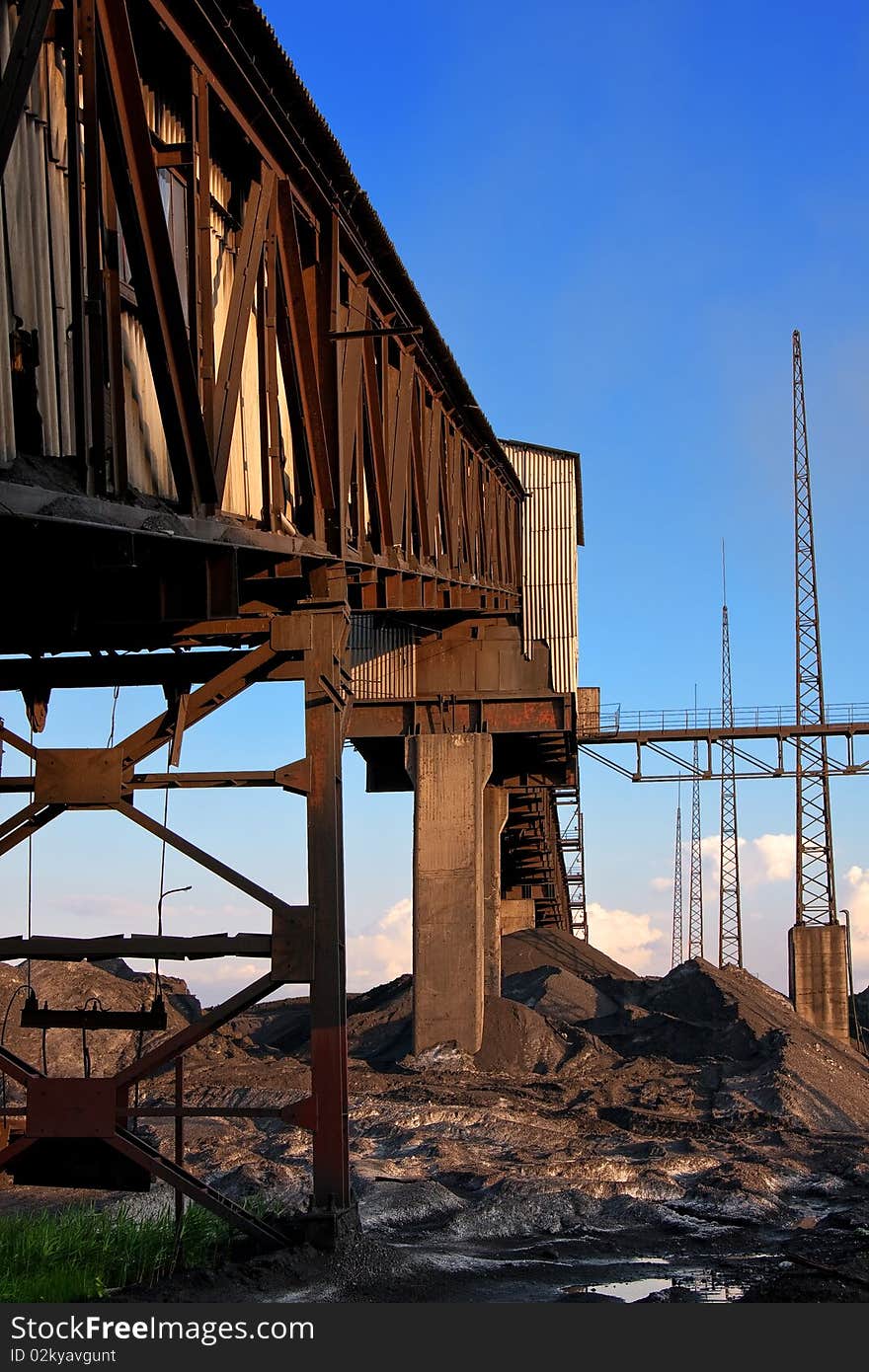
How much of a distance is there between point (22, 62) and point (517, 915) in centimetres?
4047

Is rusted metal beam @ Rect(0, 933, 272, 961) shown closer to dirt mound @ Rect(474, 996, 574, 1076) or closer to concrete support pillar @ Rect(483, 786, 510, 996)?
dirt mound @ Rect(474, 996, 574, 1076)

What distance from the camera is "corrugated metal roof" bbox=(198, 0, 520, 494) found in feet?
31.2

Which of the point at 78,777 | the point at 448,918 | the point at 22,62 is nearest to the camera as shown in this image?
the point at 22,62

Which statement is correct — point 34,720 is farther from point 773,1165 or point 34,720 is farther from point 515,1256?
point 773,1165

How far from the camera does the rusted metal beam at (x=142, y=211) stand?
749 cm

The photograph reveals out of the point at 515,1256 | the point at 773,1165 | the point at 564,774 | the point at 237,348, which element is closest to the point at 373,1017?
the point at 564,774

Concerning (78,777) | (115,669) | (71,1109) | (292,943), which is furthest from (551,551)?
(71,1109)

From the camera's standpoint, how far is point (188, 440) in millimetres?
8500

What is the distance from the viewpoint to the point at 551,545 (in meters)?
33.8

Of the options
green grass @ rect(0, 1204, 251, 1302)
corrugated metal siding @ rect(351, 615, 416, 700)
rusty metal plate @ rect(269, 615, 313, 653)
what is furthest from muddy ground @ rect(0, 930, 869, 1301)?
corrugated metal siding @ rect(351, 615, 416, 700)

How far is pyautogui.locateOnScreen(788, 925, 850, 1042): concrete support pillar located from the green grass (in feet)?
96.5

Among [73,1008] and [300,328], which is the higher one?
[300,328]

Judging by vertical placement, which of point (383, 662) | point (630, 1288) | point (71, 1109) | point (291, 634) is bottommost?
point (630, 1288)

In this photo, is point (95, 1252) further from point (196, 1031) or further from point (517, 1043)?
point (517, 1043)
